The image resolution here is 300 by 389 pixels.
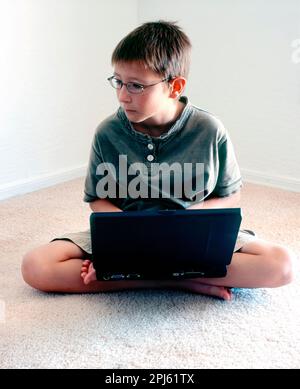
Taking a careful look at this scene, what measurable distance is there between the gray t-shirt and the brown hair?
4.1 inches

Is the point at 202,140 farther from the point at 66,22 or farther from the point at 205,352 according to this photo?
the point at 66,22

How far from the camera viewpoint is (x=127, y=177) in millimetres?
1010

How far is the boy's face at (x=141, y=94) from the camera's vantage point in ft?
2.93

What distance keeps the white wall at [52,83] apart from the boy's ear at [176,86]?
78cm

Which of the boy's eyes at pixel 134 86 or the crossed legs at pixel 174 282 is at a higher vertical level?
the boy's eyes at pixel 134 86

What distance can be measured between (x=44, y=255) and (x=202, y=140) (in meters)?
0.41

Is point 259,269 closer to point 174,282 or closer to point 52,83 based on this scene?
point 174,282

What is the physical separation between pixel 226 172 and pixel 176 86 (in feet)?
0.73

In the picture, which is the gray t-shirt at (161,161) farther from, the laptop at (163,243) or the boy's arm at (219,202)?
the laptop at (163,243)

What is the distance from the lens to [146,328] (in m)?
0.88

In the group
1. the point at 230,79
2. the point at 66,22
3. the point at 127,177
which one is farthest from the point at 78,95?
the point at 127,177

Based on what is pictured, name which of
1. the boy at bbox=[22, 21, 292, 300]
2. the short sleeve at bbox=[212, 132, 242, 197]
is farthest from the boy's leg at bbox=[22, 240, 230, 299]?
the short sleeve at bbox=[212, 132, 242, 197]

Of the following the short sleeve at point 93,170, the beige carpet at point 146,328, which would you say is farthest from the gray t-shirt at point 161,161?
the beige carpet at point 146,328

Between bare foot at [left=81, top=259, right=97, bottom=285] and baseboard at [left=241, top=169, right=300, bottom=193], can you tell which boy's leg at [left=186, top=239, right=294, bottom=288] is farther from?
baseboard at [left=241, top=169, right=300, bottom=193]
